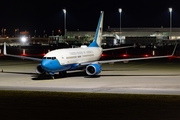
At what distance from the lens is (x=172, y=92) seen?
3039 cm

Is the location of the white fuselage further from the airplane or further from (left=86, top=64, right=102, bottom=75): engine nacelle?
(left=86, top=64, right=102, bottom=75): engine nacelle

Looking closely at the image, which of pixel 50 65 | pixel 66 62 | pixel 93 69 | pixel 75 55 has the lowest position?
pixel 93 69

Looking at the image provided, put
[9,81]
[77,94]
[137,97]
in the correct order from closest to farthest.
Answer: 1. [137,97]
2. [77,94]
3. [9,81]

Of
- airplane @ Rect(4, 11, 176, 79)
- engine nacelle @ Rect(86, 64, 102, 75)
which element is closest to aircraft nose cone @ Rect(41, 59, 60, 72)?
airplane @ Rect(4, 11, 176, 79)

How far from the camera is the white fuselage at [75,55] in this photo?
40.7 metres

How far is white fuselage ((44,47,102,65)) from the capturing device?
40.7 metres

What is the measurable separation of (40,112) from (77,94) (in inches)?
307

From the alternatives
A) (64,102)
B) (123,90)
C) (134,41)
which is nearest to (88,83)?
(123,90)

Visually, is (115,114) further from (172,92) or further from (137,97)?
(172,92)

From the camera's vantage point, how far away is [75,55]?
43.2 m

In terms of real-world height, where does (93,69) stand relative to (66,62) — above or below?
below

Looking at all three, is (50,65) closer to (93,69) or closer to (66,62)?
(66,62)

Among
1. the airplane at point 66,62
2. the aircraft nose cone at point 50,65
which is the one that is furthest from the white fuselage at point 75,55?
the aircraft nose cone at point 50,65

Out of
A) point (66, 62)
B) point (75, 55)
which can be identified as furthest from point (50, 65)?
point (75, 55)
